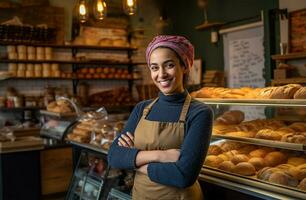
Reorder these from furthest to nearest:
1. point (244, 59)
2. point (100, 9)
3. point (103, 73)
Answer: point (103, 73) → point (244, 59) → point (100, 9)

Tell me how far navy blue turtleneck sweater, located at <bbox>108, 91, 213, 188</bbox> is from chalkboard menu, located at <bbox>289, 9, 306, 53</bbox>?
3247 mm

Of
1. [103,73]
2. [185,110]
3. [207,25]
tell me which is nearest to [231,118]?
[185,110]

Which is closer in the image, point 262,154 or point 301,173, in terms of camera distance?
point 301,173

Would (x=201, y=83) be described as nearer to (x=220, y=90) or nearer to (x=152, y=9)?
(x=152, y=9)

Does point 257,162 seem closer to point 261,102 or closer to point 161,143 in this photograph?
point 261,102

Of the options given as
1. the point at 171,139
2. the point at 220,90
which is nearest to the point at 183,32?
the point at 220,90

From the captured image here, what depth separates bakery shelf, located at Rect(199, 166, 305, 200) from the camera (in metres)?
1.71

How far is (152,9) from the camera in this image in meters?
7.03

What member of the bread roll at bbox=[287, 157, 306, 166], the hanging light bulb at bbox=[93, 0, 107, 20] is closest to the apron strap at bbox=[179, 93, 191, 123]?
the bread roll at bbox=[287, 157, 306, 166]

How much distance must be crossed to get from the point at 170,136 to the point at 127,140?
25 centimetres

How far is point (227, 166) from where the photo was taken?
2.09m

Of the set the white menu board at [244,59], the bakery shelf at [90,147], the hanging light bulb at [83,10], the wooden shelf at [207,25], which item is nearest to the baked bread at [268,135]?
the bakery shelf at [90,147]

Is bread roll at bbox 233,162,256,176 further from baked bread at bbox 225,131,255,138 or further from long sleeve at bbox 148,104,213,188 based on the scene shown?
long sleeve at bbox 148,104,213,188

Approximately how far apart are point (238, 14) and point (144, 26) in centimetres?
194
